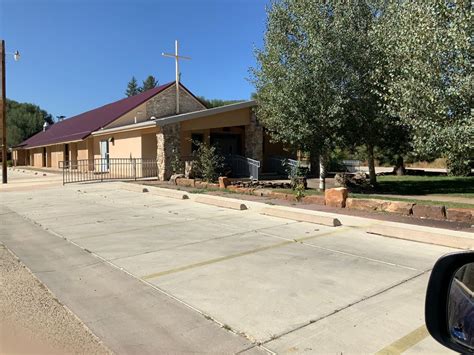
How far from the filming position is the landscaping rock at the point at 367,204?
1080 centimetres

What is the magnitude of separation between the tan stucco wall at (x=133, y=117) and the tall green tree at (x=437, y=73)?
67.9ft

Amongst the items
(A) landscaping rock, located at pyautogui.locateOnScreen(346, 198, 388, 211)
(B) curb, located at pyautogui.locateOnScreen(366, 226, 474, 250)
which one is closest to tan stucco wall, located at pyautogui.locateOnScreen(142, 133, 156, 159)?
(A) landscaping rock, located at pyautogui.locateOnScreen(346, 198, 388, 211)

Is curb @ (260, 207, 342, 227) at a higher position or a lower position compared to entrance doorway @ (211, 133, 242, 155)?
lower

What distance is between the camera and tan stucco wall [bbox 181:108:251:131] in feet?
69.6

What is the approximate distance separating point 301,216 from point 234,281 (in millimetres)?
4600

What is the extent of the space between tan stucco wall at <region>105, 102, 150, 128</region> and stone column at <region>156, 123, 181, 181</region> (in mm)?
9502

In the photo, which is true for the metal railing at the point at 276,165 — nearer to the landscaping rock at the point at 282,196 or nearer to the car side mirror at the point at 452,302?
the landscaping rock at the point at 282,196

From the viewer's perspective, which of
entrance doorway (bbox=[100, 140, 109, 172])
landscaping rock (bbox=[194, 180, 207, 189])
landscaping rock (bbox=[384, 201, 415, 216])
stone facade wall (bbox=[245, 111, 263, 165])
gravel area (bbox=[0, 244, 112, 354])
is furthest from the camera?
entrance doorway (bbox=[100, 140, 109, 172])

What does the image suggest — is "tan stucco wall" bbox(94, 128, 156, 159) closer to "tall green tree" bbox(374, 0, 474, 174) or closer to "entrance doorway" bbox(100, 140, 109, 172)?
"entrance doorway" bbox(100, 140, 109, 172)

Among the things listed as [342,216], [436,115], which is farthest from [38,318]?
[436,115]

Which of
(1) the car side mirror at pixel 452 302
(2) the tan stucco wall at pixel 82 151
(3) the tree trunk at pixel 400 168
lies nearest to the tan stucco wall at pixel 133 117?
(2) the tan stucco wall at pixel 82 151

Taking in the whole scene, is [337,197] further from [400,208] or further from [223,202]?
[223,202]

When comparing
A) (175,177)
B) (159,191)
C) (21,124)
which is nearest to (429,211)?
(159,191)

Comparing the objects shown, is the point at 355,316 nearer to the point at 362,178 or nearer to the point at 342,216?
the point at 342,216
